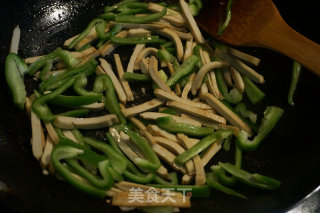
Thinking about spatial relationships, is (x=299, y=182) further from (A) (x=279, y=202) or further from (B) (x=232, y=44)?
(B) (x=232, y=44)

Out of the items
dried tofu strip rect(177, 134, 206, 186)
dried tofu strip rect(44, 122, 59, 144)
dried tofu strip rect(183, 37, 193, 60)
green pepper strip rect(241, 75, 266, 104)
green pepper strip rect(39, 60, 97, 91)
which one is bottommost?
dried tofu strip rect(177, 134, 206, 186)

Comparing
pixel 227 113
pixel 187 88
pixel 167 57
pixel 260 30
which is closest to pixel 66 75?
pixel 167 57

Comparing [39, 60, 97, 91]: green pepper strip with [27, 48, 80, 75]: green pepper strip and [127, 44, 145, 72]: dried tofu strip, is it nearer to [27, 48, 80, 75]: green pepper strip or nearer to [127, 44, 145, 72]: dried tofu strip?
[27, 48, 80, 75]: green pepper strip

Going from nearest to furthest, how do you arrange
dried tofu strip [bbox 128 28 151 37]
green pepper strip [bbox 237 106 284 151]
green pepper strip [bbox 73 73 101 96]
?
green pepper strip [bbox 237 106 284 151]
green pepper strip [bbox 73 73 101 96]
dried tofu strip [bbox 128 28 151 37]

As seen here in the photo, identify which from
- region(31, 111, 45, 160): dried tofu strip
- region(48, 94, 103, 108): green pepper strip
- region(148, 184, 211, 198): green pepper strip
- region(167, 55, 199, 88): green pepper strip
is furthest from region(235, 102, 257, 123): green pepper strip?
region(31, 111, 45, 160): dried tofu strip

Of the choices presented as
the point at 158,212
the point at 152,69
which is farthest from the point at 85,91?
the point at 158,212

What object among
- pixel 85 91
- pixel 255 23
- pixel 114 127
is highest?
pixel 255 23
